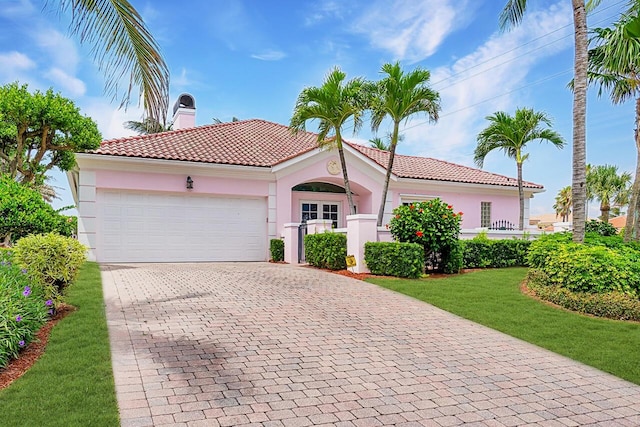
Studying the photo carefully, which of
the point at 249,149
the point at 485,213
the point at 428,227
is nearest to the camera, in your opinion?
the point at 428,227

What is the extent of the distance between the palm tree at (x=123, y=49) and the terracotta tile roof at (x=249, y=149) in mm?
10274

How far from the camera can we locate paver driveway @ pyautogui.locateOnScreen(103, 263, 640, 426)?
436 centimetres

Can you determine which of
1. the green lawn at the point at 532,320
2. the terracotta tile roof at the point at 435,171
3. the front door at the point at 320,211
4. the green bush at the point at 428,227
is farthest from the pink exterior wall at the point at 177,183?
the green lawn at the point at 532,320

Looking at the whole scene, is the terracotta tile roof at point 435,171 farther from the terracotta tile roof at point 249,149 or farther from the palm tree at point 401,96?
the palm tree at point 401,96

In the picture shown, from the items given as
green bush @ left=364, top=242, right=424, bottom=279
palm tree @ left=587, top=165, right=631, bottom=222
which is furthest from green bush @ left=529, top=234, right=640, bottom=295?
palm tree @ left=587, top=165, right=631, bottom=222

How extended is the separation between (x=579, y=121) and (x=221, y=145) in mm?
12809

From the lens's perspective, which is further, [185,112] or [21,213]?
[185,112]

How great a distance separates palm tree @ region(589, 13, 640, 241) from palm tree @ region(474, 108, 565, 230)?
5633 millimetres

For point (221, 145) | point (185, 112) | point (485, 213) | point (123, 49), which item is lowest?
point (485, 213)

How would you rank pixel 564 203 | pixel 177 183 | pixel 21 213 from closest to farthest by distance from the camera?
1. pixel 21 213
2. pixel 177 183
3. pixel 564 203

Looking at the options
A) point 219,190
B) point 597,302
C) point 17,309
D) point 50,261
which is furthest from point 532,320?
point 219,190

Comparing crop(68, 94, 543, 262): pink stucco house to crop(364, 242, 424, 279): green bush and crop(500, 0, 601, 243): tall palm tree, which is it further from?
crop(500, 0, 601, 243): tall palm tree

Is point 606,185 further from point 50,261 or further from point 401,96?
point 50,261

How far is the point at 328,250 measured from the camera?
1388 centimetres
